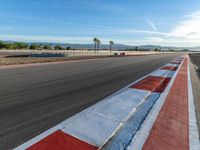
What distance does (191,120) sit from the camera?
4.66 meters

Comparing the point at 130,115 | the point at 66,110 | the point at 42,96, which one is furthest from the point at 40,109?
the point at 130,115

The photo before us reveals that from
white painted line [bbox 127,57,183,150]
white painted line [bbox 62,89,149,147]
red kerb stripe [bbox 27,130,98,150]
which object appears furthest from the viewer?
white painted line [bbox 62,89,149,147]

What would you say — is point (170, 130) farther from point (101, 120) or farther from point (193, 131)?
point (101, 120)

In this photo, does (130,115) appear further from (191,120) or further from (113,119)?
(191,120)

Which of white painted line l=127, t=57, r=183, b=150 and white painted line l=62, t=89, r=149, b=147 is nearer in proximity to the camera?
white painted line l=127, t=57, r=183, b=150

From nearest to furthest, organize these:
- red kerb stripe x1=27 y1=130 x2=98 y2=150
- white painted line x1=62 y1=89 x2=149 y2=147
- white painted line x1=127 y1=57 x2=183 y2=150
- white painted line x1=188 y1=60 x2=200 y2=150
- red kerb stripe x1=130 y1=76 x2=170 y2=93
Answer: red kerb stripe x1=27 y1=130 x2=98 y2=150 < white painted line x1=127 y1=57 x2=183 y2=150 < white painted line x1=188 y1=60 x2=200 y2=150 < white painted line x1=62 y1=89 x2=149 y2=147 < red kerb stripe x1=130 y1=76 x2=170 y2=93

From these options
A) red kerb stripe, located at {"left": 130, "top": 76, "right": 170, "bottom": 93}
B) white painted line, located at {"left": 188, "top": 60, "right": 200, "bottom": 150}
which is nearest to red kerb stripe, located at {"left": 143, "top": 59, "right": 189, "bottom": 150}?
white painted line, located at {"left": 188, "top": 60, "right": 200, "bottom": 150}

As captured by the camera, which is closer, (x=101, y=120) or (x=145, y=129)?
(x=145, y=129)

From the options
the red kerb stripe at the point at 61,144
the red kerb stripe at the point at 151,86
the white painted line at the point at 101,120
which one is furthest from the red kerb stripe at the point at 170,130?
the red kerb stripe at the point at 151,86

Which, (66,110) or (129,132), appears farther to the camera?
(66,110)

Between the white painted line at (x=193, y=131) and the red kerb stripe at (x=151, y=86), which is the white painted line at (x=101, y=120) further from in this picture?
the red kerb stripe at (x=151, y=86)

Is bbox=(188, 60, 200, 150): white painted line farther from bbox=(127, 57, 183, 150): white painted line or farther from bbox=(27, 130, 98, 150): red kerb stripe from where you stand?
bbox=(27, 130, 98, 150): red kerb stripe

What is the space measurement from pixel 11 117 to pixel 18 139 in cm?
122

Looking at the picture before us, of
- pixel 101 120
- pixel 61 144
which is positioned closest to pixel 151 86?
pixel 101 120
